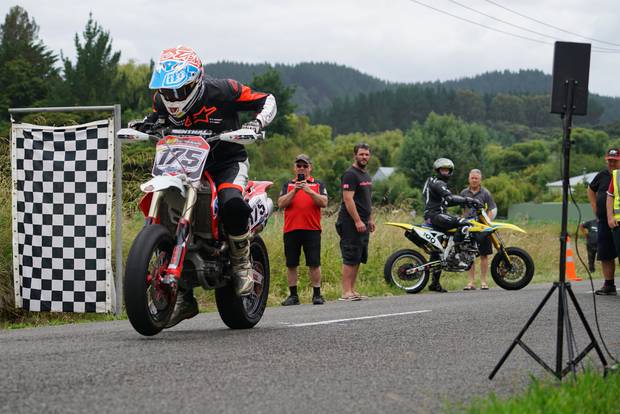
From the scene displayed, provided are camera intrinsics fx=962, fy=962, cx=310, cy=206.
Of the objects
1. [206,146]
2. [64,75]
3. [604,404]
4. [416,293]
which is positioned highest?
[64,75]

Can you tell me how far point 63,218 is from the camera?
1059 centimetres

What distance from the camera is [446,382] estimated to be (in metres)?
5.30

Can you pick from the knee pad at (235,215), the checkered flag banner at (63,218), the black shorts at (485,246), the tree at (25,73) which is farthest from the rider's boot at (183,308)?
the tree at (25,73)

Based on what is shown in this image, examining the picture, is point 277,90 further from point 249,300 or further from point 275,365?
point 275,365

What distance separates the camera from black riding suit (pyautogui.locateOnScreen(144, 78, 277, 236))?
714 centimetres

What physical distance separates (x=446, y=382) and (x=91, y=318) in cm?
646

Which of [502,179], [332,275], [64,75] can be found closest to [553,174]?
[502,179]

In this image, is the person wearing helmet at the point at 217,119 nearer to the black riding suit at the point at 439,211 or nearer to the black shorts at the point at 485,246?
the black riding suit at the point at 439,211

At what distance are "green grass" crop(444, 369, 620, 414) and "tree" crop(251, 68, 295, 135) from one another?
10099 cm

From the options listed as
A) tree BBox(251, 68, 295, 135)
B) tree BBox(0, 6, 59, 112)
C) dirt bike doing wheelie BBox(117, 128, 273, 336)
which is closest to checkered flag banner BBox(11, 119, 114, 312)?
dirt bike doing wheelie BBox(117, 128, 273, 336)

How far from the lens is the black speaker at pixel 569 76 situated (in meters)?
5.89

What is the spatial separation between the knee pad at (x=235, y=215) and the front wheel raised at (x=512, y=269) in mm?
8801

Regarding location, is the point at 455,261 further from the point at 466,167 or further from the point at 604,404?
the point at 466,167

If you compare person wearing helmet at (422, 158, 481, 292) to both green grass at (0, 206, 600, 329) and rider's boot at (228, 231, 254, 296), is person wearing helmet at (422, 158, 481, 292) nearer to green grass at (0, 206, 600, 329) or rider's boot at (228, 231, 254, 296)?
green grass at (0, 206, 600, 329)
